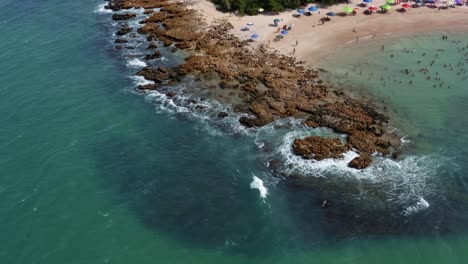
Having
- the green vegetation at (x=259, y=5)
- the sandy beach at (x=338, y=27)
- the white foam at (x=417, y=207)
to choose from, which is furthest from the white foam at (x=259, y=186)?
the green vegetation at (x=259, y=5)

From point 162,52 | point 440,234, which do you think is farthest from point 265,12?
point 440,234

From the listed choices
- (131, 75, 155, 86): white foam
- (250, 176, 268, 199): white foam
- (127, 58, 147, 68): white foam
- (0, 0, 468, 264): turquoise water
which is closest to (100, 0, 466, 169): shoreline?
(131, 75, 155, 86): white foam

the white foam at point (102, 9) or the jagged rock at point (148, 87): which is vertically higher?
the white foam at point (102, 9)

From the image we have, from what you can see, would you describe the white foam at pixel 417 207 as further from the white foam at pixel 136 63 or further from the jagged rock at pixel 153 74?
the white foam at pixel 136 63

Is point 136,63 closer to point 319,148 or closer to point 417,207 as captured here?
point 319,148

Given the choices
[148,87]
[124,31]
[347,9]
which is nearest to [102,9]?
[124,31]

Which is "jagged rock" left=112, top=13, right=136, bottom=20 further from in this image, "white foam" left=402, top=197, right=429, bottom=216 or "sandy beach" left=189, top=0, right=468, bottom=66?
"white foam" left=402, top=197, right=429, bottom=216
